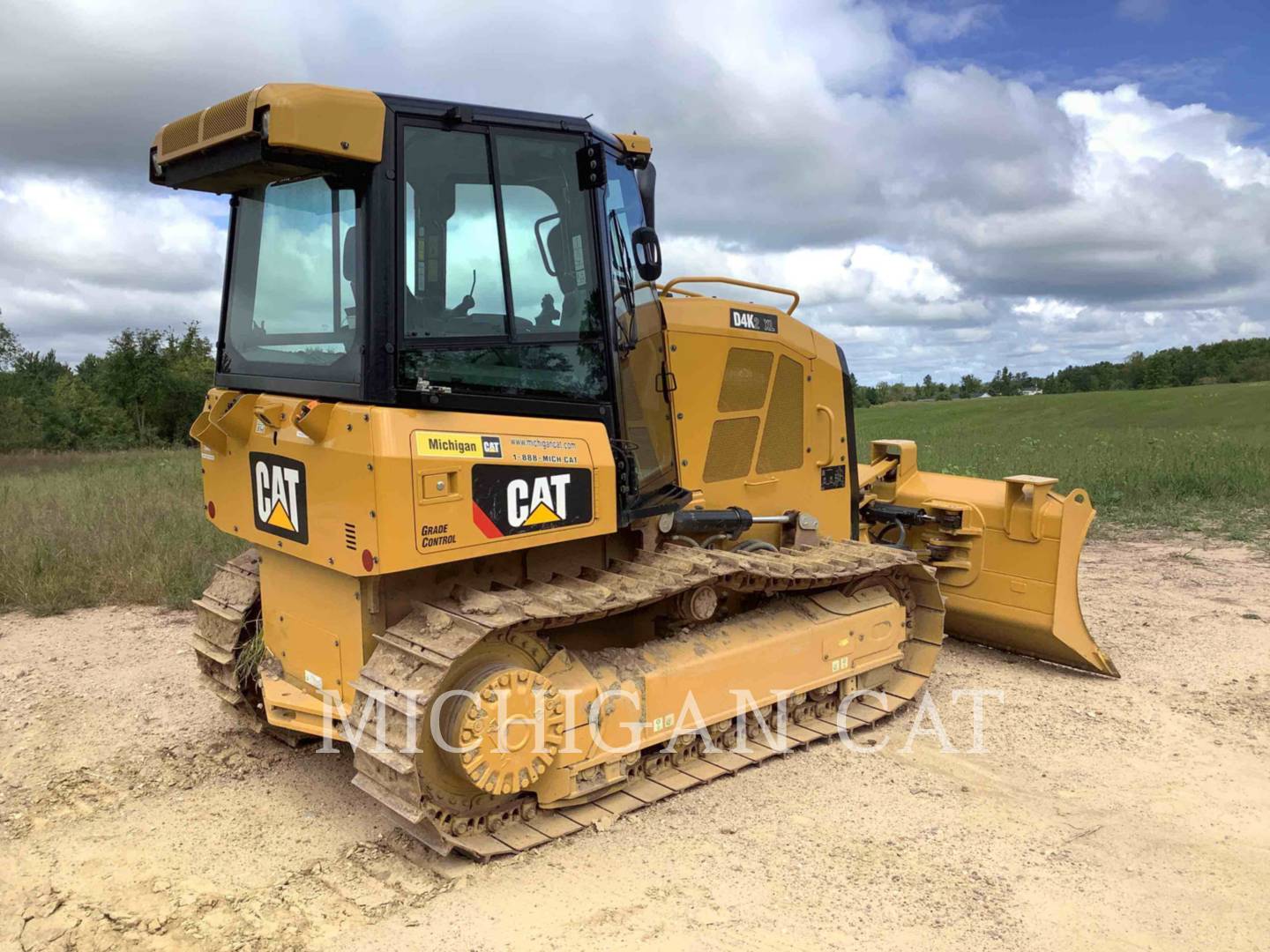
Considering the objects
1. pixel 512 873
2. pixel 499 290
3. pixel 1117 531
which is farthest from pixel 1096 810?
pixel 1117 531

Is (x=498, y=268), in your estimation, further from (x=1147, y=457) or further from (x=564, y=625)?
(x=1147, y=457)

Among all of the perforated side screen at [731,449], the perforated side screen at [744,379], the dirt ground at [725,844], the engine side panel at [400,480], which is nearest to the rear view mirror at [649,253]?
the engine side panel at [400,480]

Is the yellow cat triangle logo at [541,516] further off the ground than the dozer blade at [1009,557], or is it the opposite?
the yellow cat triangle logo at [541,516]

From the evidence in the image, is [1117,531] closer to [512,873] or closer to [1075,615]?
[1075,615]

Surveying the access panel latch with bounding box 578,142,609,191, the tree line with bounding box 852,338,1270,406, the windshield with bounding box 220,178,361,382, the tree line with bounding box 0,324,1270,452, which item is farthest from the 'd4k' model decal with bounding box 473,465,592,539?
the tree line with bounding box 852,338,1270,406

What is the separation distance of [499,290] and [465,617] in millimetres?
1324

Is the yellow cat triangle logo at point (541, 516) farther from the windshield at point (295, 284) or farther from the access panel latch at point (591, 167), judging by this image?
the access panel latch at point (591, 167)

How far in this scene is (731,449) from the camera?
17.4ft

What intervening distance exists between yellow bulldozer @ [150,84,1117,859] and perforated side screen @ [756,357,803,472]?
116mm

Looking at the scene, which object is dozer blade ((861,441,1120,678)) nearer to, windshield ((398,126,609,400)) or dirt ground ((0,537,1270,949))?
dirt ground ((0,537,1270,949))

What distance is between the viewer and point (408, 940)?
321 cm

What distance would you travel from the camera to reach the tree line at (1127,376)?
221ft

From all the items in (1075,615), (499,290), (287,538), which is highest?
(499,290)

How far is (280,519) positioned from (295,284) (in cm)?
101
